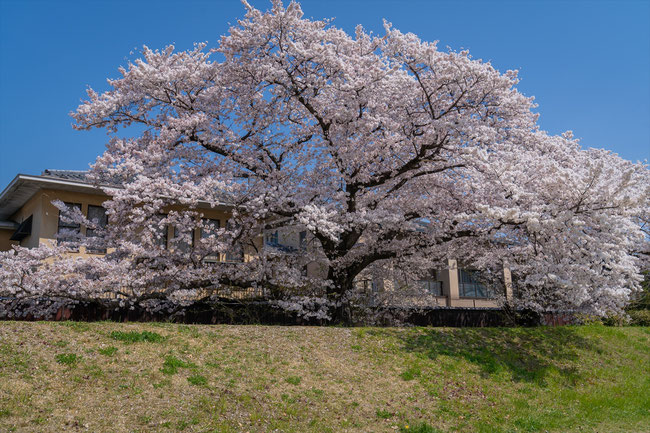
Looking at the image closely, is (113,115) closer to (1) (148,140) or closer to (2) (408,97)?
(1) (148,140)

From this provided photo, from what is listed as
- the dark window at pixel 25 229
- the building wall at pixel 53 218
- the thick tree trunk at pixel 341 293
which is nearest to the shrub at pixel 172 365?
the thick tree trunk at pixel 341 293

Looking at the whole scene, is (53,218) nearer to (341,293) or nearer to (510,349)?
(341,293)

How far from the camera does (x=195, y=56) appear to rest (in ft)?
52.5

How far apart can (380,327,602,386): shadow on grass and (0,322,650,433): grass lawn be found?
0.19 feet

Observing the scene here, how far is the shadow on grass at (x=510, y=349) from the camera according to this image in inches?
506

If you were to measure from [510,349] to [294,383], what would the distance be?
7.28 meters

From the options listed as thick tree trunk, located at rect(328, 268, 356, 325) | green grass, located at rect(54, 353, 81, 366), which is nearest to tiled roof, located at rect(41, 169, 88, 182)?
thick tree trunk, located at rect(328, 268, 356, 325)

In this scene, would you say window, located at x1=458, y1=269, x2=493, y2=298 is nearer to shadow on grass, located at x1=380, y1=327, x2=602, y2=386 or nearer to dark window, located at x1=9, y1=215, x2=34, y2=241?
shadow on grass, located at x1=380, y1=327, x2=602, y2=386

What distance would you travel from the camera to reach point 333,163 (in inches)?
613

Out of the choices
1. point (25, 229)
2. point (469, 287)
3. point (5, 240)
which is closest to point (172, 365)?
point (25, 229)

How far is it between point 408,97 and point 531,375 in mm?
7899

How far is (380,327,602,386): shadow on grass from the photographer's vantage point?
1286 centimetres

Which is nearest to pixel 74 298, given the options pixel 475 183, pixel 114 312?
pixel 114 312

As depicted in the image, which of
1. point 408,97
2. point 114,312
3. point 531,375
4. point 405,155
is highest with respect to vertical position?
point 408,97
